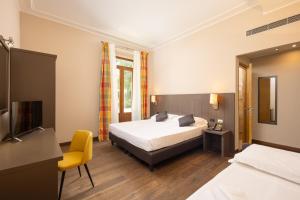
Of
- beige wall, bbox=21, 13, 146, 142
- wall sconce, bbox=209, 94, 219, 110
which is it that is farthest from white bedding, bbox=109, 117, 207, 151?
beige wall, bbox=21, 13, 146, 142

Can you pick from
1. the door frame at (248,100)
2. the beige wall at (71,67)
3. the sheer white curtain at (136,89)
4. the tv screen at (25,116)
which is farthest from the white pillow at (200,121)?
the tv screen at (25,116)

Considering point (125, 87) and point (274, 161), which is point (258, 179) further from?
point (125, 87)

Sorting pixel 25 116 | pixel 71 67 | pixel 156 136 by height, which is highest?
pixel 71 67

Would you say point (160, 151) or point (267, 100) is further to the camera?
point (267, 100)

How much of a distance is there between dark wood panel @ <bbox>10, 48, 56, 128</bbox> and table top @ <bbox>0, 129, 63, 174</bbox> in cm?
93

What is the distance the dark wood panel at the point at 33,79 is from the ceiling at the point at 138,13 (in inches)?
61.2

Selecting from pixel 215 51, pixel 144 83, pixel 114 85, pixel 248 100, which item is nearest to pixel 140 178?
pixel 114 85

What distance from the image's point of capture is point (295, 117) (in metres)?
3.35

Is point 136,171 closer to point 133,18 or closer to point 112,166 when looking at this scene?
point 112,166

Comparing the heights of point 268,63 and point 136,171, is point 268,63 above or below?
above

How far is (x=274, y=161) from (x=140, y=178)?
1.76m

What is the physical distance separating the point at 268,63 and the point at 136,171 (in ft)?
13.6

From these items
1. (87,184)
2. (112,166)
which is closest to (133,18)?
(112,166)

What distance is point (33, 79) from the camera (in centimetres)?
222
